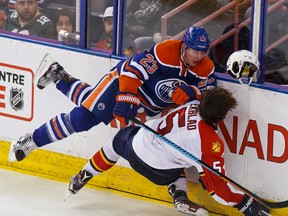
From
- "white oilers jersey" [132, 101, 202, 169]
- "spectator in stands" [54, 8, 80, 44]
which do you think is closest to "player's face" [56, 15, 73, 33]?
"spectator in stands" [54, 8, 80, 44]

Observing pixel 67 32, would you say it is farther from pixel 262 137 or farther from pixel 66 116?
pixel 262 137

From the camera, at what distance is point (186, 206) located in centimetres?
597

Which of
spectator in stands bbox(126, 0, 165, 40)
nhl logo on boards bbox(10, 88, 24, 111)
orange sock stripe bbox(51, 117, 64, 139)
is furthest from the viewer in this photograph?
nhl logo on boards bbox(10, 88, 24, 111)

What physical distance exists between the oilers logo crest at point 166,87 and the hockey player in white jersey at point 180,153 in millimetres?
111

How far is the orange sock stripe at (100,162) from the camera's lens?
243 inches

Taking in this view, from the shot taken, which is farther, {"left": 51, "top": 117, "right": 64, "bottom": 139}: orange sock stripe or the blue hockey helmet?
{"left": 51, "top": 117, "right": 64, "bottom": 139}: orange sock stripe

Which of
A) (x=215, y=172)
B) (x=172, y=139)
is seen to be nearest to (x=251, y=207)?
(x=215, y=172)

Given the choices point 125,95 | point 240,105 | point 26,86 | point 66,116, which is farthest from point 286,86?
point 26,86

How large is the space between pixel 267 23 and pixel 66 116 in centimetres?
127

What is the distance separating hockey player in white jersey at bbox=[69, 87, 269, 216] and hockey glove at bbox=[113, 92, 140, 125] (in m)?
0.15

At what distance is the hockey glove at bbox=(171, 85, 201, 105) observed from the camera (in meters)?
5.85

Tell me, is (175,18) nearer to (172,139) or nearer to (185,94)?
(185,94)

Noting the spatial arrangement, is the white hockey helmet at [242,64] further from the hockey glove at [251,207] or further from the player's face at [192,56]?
the hockey glove at [251,207]

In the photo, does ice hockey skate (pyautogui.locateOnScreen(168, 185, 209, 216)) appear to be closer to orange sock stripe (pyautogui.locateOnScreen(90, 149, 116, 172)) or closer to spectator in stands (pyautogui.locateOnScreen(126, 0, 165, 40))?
orange sock stripe (pyautogui.locateOnScreen(90, 149, 116, 172))
